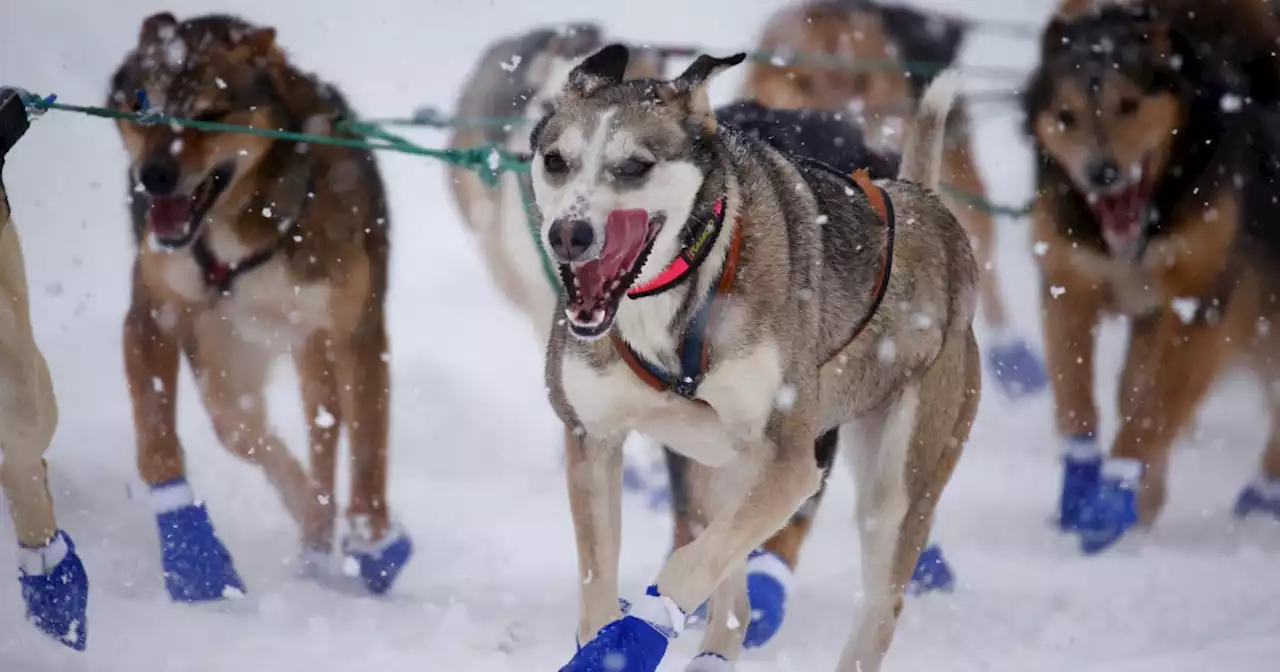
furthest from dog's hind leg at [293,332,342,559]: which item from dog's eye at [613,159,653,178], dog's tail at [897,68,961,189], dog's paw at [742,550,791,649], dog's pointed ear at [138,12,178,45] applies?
dog's eye at [613,159,653,178]

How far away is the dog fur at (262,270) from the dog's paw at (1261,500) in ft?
8.94

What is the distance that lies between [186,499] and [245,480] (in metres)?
0.67

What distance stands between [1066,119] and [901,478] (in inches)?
62.3

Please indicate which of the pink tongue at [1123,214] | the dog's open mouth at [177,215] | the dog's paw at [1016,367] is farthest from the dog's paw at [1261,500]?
the dog's open mouth at [177,215]

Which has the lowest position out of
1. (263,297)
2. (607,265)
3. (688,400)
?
(688,400)

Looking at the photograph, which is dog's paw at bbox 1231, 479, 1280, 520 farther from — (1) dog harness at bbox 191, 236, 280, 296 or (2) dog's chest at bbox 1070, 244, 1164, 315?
(1) dog harness at bbox 191, 236, 280, 296

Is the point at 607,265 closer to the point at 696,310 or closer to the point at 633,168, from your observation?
the point at 633,168

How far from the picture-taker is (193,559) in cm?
345

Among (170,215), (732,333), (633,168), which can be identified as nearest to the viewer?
(633,168)

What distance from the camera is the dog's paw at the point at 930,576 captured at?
142 inches

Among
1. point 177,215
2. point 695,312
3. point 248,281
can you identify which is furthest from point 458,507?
point 695,312

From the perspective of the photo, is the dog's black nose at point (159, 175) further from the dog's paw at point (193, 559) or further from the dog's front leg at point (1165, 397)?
the dog's front leg at point (1165, 397)

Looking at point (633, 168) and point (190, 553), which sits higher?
point (633, 168)

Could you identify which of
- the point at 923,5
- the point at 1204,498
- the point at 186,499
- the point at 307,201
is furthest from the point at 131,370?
the point at 923,5
